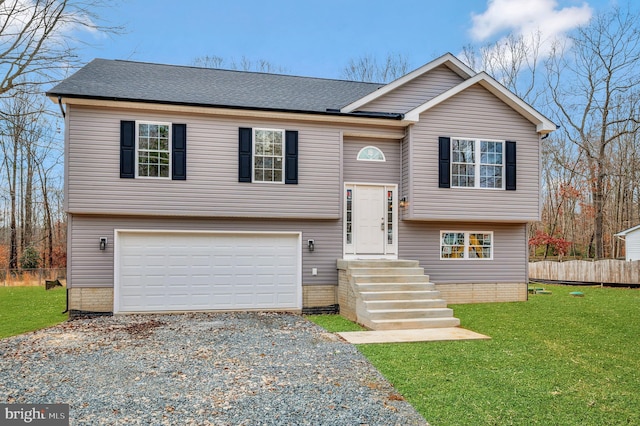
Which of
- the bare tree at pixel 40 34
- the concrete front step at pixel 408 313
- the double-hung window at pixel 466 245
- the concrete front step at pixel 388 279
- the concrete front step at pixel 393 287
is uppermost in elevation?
the bare tree at pixel 40 34

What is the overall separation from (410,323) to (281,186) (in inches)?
171

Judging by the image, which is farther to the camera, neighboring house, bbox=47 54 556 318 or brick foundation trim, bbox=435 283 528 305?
brick foundation trim, bbox=435 283 528 305

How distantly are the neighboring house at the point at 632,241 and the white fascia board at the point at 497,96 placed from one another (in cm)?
1493

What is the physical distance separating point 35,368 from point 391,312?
5.86m

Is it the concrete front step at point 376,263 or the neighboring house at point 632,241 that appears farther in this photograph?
the neighboring house at point 632,241

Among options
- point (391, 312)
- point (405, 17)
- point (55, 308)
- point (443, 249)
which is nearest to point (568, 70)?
point (405, 17)

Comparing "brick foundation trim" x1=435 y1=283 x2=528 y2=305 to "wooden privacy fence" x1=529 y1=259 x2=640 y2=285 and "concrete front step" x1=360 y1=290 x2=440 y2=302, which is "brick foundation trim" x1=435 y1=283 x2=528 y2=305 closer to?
"concrete front step" x1=360 y1=290 x2=440 y2=302

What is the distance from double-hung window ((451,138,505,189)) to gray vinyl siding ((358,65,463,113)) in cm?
160

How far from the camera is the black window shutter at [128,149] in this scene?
9.63m

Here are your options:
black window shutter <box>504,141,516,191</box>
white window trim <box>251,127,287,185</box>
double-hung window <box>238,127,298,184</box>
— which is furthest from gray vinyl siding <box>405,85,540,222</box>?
white window trim <box>251,127,287,185</box>

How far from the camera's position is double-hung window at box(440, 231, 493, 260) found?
11.7 metres

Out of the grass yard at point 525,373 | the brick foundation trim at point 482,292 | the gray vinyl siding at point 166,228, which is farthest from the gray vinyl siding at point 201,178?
the brick foundation trim at point 482,292

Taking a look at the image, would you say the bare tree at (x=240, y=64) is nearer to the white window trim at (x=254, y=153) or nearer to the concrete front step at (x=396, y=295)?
the white window trim at (x=254, y=153)

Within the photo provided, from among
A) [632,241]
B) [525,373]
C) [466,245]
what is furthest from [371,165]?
[632,241]
